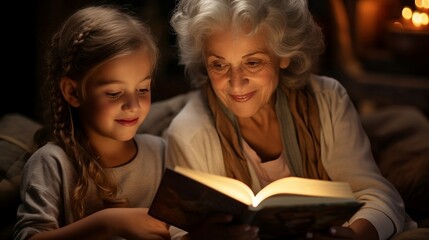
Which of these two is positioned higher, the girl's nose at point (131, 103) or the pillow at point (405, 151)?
the girl's nose at point (131, 103)

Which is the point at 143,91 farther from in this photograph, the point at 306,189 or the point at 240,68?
the point at 306,189

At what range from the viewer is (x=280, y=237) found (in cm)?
172

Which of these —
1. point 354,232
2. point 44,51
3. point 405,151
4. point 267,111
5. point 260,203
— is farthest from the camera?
point 44,51

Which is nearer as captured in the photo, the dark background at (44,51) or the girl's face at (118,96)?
the girl's face at (118,96)

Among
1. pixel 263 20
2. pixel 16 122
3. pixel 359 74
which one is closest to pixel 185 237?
pixel 263 20

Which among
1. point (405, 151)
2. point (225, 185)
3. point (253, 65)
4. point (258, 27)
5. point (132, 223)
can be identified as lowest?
point (405, 151)

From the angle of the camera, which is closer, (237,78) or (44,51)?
(237,78)

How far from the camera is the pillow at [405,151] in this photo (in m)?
2.36

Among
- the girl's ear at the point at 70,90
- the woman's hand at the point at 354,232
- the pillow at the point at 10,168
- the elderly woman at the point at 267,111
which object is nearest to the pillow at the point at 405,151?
the elderly woman at the point at 267,111

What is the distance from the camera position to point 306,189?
165 centimetres

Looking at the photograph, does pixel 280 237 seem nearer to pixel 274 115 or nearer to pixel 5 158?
pixel 274 115

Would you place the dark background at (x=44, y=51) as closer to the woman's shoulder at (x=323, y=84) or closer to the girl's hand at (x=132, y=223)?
the woman's shoulder at (x=323, y=84)

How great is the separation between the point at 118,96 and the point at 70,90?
0.52 ft

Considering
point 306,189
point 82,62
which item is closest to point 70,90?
point 82,62
